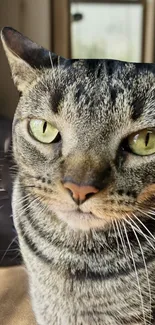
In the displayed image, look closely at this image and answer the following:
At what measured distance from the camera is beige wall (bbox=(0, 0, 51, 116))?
2.14m

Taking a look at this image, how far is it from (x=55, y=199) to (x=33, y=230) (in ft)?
0.52

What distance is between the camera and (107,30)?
8.07ft

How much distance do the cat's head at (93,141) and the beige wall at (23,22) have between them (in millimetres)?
1393

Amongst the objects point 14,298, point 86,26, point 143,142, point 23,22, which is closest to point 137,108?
point 143,142

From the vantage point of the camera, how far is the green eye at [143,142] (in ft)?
2.11

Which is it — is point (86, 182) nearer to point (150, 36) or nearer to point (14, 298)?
point (14, 298)

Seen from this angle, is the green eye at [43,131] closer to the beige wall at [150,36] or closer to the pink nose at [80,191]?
the pink nose at [80,191]

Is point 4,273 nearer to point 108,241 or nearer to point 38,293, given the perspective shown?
point 38,293

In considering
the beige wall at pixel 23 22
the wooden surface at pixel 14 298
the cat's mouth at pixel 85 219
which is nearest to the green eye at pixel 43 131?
the cat's mouth at pixel 85 219

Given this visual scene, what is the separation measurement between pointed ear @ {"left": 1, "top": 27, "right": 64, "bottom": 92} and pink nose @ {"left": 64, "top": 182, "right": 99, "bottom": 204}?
209 millimetres

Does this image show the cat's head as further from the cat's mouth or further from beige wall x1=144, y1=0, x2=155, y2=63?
beige wall x1=144, y1=0, x2=155, y2=63

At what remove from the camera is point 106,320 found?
0.71 metres

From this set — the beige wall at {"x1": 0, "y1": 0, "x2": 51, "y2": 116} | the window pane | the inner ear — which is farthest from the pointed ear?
the window pane

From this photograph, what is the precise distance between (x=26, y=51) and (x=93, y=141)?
0.65 feet
